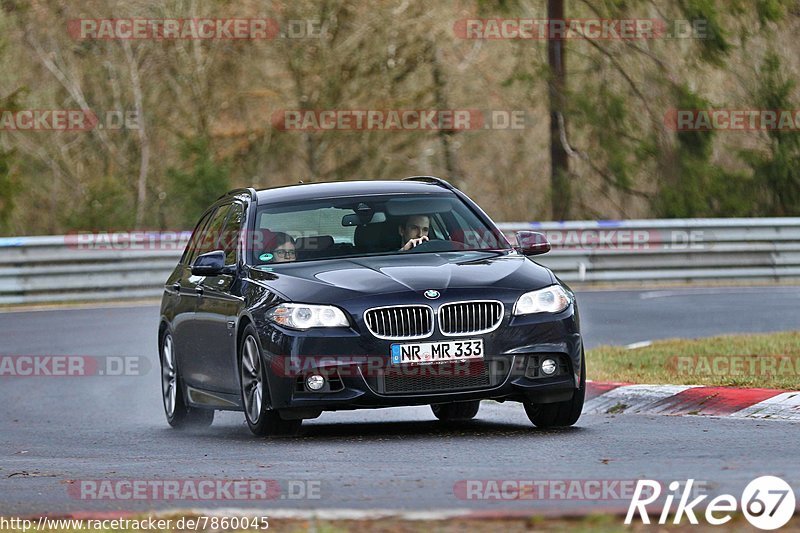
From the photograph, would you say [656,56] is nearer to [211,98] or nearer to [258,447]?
[211,98]

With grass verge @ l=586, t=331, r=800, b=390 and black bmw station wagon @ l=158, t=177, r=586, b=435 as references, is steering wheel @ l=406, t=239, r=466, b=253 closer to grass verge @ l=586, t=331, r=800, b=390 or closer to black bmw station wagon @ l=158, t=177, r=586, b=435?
black bmw station wagon @ l=158, t=177, r=586, b=435

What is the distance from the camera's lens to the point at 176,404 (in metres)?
12.5

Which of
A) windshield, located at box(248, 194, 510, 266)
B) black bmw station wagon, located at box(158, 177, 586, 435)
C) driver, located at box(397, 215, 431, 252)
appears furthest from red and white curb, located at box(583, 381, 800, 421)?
driver, located at box(397, 215, 431, 252)

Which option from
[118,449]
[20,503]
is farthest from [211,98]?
[20,503]

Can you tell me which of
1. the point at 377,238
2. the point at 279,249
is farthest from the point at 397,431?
the point at 279,249

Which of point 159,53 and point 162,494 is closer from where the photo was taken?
point 162,494

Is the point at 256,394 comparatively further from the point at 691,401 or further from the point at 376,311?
the point at 691,401

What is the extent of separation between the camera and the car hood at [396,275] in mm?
9867

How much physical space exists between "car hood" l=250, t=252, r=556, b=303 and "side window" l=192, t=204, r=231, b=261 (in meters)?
1.49

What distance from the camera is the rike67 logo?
587 cm

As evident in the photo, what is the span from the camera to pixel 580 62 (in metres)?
33.8

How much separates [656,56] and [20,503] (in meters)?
26.5

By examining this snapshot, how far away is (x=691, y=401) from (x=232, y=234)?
132 inches

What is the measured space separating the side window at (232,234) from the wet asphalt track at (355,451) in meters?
1.22
